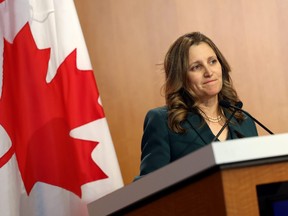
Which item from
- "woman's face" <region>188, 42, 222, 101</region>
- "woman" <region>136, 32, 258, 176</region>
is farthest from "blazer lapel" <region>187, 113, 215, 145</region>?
"woman's face" <region>188, 42, 222, 101</region>

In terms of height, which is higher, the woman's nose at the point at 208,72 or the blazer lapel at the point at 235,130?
the woman's nose at the point at 208,72

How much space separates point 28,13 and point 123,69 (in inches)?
23.1

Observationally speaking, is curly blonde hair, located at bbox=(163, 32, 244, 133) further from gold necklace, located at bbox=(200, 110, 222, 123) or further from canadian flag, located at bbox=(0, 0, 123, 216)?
canadian flag, located at bbox=(0, 0, 123, 216)

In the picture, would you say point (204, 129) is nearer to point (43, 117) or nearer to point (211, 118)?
point (211, 118)

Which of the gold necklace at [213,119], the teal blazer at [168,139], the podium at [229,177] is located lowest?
the podium at [229,177]

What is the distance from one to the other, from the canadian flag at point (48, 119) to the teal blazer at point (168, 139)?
7.5 inches

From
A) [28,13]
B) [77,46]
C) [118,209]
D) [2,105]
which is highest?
[28,13]

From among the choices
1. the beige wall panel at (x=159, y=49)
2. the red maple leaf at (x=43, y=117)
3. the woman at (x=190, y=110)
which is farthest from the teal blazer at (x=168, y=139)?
the beige wall panel at (x=159, y=49)

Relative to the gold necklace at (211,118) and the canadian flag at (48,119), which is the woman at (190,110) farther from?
the canadian flag at (48,119)

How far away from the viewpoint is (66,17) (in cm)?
230

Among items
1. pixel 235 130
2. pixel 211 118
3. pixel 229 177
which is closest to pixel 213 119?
pixel 211 118

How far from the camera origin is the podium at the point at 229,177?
3.64ft

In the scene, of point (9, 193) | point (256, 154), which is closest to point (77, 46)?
point (9, 193)

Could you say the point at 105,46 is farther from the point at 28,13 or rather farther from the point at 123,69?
the point at 28,13
